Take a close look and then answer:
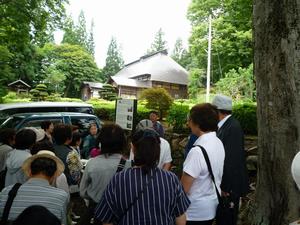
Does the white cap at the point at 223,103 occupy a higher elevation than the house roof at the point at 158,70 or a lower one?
lower

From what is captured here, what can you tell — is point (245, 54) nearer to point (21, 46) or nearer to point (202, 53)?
point (202, 53)

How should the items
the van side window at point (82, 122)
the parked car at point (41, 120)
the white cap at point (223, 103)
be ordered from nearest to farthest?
the white cap at point (223, 103)
the parked car at point (41, 120)
the van side window at point (82, 122)

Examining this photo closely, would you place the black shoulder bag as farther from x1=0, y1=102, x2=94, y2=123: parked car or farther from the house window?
the house window

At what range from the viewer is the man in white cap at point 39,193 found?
238 centimetres

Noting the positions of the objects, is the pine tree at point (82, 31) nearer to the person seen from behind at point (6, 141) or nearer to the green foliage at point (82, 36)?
the green foliage at point (82, 36)

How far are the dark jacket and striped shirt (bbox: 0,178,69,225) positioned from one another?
5.20ft

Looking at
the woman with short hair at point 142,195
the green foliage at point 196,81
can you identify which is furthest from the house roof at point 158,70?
the woman with short hair at point 142,195

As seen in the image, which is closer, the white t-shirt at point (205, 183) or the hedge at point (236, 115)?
the white t-shirt at point (205, 183)

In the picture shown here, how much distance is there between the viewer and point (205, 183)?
267cm

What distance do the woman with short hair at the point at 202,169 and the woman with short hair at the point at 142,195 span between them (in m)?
0.34

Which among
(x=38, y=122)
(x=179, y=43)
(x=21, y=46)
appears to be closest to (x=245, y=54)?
(x=21, y=46)

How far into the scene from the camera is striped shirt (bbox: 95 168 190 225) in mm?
2115

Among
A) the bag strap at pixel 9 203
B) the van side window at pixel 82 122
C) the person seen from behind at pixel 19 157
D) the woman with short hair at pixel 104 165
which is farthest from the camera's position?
the van side window at pixel 82 122

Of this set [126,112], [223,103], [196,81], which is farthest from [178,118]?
[196,81]
